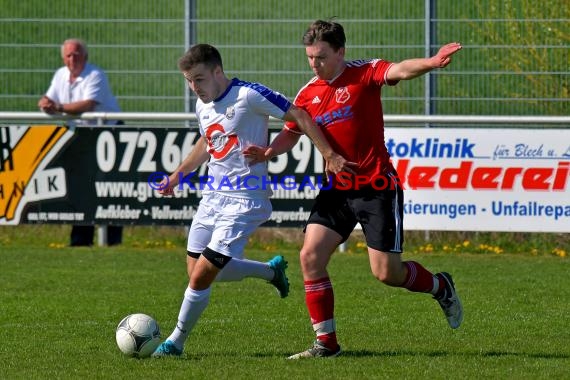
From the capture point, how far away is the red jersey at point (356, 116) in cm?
785

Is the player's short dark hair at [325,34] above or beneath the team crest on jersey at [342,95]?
above

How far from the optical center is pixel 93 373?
7.28 m

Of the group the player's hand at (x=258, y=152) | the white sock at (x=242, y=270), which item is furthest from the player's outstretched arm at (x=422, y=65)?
the white sock at (x=242, y=270)

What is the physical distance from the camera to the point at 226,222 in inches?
308

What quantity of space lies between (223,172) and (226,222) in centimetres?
32

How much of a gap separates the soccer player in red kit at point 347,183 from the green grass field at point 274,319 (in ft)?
1.54

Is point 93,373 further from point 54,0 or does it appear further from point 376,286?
point 54,0

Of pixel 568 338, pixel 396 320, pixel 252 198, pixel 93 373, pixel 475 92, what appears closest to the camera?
pixel 93 373

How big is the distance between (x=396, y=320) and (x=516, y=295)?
5.89 feet

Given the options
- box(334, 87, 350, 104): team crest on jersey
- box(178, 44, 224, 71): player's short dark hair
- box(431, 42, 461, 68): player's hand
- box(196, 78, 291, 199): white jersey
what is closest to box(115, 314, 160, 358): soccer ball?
box(196, 78, 291, 199): white jersey

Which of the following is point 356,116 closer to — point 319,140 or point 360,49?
point 319,140

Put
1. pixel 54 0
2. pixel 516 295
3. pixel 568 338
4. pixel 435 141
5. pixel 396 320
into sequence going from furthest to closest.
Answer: pixel 54 0
pixel 435 141
pixel 516 295
pixel 396 320
pixel 568 338

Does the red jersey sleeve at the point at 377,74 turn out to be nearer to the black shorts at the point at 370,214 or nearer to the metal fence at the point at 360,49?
the black shorts at the point at 370,214

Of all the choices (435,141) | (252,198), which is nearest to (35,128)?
(435,141)
